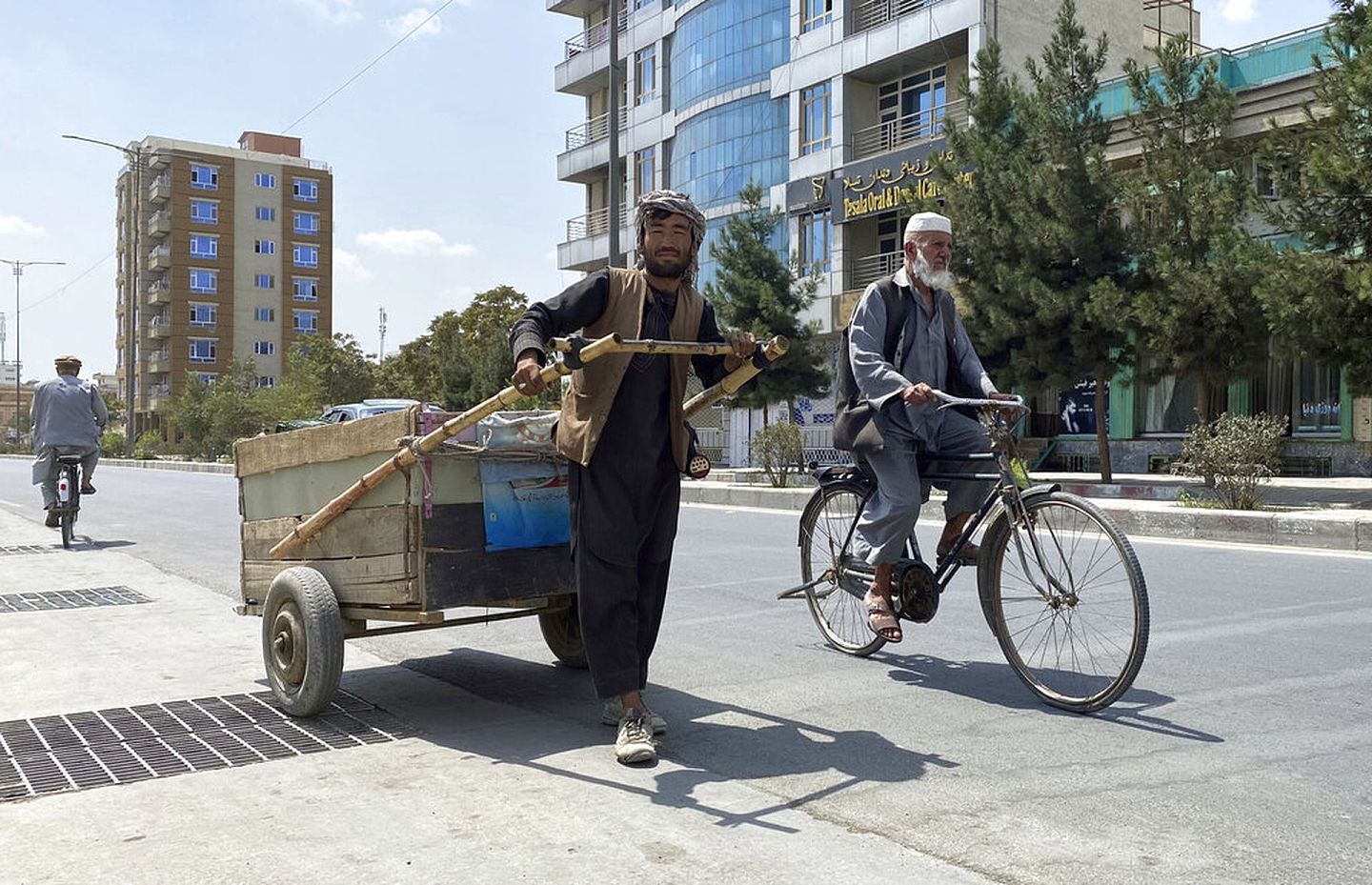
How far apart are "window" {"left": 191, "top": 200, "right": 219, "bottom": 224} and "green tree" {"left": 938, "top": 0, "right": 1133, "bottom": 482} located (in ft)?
273

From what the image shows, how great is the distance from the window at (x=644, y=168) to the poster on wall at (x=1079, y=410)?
63.3ft

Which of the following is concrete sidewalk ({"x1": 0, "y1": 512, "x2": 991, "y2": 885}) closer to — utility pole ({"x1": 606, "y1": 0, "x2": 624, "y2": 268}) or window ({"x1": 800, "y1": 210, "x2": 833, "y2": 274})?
utility pole ({"x1": 606, "y1": 0, "x2": 624, "y2": 268})

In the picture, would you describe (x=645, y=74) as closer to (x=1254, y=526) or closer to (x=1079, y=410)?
(x=1079, y=410)

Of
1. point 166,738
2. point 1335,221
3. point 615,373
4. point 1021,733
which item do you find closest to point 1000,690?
point 1021,733

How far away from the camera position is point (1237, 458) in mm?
13750

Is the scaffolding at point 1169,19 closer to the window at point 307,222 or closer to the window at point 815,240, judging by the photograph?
the window at point 815,240

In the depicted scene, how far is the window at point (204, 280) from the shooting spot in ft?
302

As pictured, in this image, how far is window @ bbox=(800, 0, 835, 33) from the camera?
3444cm

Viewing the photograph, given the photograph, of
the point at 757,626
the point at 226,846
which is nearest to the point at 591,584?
the point at 226,846

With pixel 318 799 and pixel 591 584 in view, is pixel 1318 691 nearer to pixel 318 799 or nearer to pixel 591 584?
pixel 591 584

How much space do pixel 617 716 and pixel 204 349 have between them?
95.6m

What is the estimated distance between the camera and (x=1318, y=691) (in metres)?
4.79

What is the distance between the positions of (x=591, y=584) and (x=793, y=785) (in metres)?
1.00

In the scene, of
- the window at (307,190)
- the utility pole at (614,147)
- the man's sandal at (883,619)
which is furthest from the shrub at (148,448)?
the man's sandal at (883,619)
